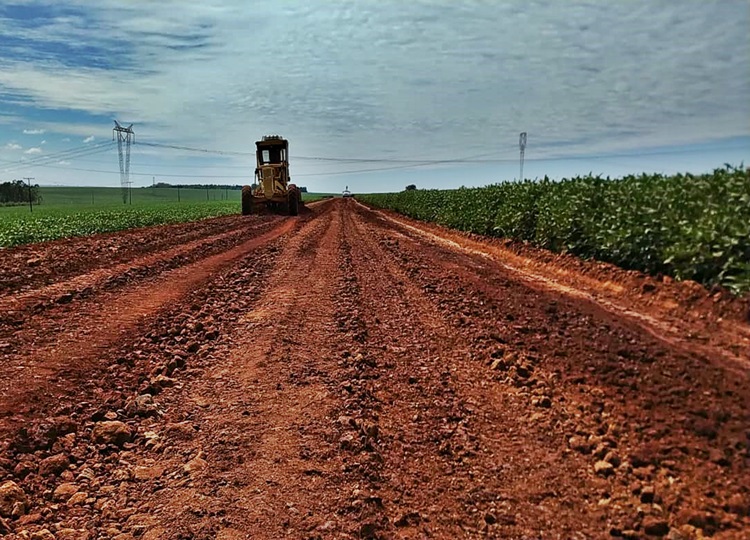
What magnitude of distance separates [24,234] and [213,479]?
17134 millimetres

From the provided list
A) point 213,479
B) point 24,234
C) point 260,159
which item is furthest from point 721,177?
point 260,159

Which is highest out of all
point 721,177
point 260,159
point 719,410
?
point 260,159

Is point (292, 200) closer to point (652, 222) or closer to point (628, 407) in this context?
point (652, 222)

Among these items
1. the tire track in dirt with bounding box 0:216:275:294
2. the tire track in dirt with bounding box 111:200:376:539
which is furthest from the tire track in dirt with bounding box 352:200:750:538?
the tire track in dirt with bounding box 0:216:275:294

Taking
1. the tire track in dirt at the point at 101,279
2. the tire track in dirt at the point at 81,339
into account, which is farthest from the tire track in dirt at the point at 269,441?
the tire track in dirt at the point at 101,279

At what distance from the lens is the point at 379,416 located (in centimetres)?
388

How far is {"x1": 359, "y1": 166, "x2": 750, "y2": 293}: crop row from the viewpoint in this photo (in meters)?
6.18

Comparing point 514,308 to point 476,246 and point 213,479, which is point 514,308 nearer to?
point 213,479

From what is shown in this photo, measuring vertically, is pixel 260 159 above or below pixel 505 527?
above

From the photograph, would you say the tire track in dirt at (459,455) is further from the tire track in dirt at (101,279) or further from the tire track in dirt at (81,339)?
the tire track in dirt at (101,279)

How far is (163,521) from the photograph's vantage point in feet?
9.21

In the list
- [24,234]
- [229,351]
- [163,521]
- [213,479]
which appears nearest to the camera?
[163,521]

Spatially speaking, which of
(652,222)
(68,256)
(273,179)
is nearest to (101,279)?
(68,256)

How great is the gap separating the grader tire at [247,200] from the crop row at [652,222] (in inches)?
A: 668
